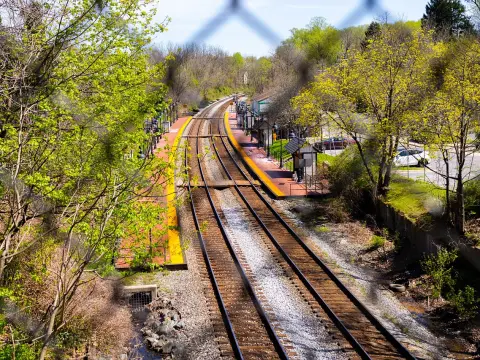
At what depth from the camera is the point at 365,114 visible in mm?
8125

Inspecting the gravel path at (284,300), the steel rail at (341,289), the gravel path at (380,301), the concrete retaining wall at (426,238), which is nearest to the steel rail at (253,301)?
the gravel path at (284,300)

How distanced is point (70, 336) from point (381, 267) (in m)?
3.92

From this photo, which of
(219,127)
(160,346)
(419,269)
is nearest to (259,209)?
(419,269)

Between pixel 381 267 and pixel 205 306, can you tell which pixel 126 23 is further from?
pixel 381 267

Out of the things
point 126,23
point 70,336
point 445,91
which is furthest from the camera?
point 445,91

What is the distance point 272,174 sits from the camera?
12.0 meters

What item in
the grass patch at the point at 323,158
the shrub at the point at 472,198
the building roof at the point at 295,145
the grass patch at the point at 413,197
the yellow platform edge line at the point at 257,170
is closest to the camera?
the shrub at the point at 472,198

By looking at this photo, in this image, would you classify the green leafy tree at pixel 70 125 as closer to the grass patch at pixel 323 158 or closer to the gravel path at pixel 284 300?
the gravel path at pixel 284 300

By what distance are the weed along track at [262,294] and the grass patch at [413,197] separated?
1500 mm

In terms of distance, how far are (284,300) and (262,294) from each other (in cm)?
26

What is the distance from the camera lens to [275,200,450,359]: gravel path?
190 inches

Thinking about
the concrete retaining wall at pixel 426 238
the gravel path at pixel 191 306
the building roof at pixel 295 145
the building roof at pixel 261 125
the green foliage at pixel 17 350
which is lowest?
the gravel path at pixel 191 306

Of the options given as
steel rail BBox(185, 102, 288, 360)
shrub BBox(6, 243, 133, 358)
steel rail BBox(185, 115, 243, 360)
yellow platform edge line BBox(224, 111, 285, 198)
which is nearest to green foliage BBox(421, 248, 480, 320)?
steel rail BBox(185, 102, 288, 360)

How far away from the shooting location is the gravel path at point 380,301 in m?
4.82
